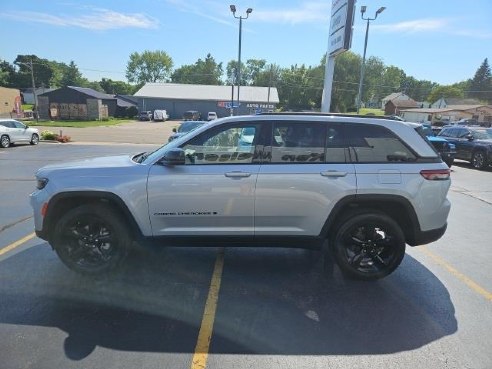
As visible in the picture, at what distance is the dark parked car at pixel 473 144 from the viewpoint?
1505cm

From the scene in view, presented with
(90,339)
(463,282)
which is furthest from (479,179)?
(90,339)

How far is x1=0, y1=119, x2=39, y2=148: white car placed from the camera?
757 inches

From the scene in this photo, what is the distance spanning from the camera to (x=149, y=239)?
4.24m

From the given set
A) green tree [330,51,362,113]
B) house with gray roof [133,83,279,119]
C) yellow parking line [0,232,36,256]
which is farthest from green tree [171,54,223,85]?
yellow parking line [0,232,36,256]

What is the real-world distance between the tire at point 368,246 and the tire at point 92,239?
95.0 inches

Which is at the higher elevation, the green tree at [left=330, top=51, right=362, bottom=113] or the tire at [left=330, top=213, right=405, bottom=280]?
the green tree at [left=330, top=51, right=362, bottom=113]

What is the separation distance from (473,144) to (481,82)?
146777mm

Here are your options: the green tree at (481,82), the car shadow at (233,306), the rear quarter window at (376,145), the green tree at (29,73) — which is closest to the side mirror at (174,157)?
the car shadow at (233,306)

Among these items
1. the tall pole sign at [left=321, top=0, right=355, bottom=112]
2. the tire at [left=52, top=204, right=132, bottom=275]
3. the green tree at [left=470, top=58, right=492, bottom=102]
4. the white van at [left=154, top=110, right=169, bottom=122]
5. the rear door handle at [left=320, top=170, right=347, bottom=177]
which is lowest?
the white van at [left=154, top=110, right=169, bottom=122]

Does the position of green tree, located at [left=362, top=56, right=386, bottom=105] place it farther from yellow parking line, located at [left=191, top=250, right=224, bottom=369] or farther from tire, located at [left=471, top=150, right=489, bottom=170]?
yellow parking line, located at [left=191, top=250, right=224, bottom=369]

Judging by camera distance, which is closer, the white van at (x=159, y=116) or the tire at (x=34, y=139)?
the tire at (x=34, y=139)

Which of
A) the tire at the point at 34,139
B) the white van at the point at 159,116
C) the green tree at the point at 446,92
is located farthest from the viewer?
the green tree at the point at 446,92

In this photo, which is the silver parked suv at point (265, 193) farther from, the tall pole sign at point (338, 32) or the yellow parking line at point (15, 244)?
the tall pole sign at point (338, 32)

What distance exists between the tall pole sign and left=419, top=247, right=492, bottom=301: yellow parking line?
28.1 ft
